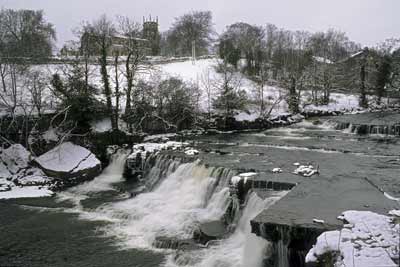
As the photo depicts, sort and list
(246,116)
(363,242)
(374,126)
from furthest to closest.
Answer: (246,116) → (374,126) → (363,242)

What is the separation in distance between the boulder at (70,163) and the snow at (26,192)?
1.34 m

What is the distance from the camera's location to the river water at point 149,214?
1133 centimetres

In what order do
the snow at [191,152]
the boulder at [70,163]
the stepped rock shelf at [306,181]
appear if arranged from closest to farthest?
the stepped rock shelf at [306,181], the boulder at [70,163], the snow at [191,152]

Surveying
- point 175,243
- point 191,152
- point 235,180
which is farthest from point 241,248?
point 191,152

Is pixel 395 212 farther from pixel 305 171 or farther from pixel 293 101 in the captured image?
pixel 293 101

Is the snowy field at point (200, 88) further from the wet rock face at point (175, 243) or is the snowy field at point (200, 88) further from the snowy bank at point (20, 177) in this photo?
the wet rock face at point (175, 243)

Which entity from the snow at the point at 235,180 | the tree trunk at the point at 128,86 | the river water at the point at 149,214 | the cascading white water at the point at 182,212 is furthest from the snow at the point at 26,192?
the tree trunk at the point at 128,86

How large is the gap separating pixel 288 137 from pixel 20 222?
17.3 metres

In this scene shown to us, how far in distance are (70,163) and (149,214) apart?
7529 mm

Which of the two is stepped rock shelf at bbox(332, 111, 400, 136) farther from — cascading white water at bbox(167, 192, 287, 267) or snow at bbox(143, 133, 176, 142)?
cascading white water at bbox(167, 192, 287, 267)

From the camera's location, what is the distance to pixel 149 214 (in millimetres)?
14805

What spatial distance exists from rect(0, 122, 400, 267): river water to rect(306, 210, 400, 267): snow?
252 cm

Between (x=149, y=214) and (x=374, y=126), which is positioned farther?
(x=374, y=126)

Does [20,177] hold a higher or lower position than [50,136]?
lower
